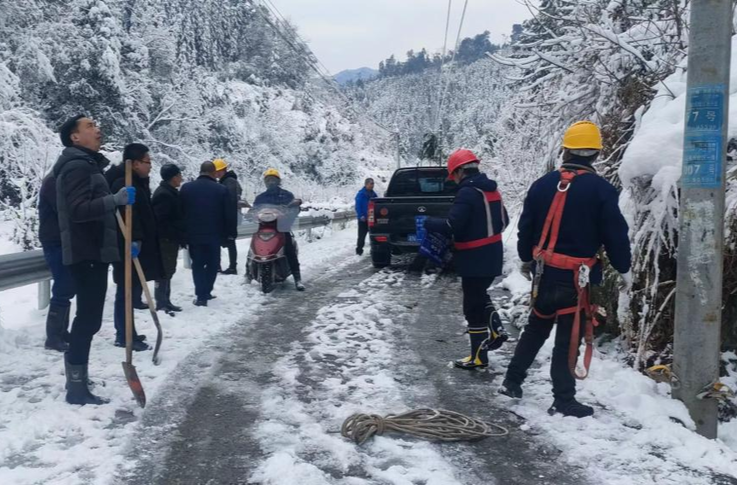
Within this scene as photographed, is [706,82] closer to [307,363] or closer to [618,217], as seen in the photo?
[618,217]

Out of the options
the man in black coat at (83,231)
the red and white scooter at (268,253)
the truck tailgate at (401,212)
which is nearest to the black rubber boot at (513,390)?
→ the man in black coat at (83,231)

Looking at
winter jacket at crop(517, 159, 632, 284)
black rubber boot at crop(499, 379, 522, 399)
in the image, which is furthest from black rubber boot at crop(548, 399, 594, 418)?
winter jacket at crop(517, 159, 632, 284)

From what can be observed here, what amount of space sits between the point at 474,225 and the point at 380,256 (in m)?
6.61

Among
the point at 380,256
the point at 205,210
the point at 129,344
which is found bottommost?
the point at 380,256

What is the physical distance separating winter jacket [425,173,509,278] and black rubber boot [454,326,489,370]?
0.51 m

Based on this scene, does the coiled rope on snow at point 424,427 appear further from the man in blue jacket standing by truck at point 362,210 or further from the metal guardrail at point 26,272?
the man in blue jacket standing by truck at point 362,210

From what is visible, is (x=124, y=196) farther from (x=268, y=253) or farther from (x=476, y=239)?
(x=268, y=253)

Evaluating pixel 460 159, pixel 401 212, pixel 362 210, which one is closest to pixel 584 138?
pixel 460 159

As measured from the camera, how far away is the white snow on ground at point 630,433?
11.9 feet

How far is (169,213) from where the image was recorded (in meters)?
8.01

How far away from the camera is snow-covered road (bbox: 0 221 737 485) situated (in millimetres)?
3641

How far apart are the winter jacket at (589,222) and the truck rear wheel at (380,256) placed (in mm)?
7477

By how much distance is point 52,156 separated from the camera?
12477 millimetres

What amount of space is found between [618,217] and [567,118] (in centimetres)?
349
